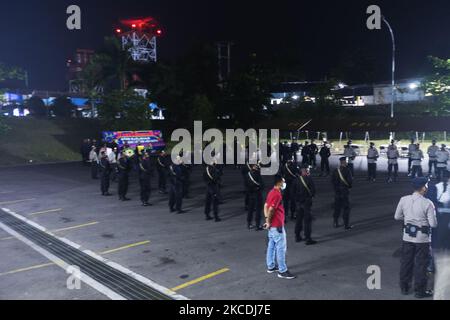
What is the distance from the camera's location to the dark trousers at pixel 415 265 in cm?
662

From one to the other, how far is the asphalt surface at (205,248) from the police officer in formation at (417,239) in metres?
0.33

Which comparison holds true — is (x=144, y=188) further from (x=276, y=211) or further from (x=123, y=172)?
(x=276, y=211)

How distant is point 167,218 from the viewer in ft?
42.1

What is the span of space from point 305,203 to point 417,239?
11.0 ft

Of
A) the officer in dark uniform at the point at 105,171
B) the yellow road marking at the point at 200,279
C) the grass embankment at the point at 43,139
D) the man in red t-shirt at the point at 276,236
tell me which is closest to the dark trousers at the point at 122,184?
the officer in dark uniform at the point at 105,171

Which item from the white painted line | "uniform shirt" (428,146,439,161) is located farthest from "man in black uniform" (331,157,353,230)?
"uniform shirt" (428,146,439,161)

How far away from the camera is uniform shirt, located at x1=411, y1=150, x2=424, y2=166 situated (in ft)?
58.9

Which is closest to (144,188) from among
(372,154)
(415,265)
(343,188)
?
(343,188)

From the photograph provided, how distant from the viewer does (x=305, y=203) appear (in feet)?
32.2

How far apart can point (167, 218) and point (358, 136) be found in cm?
2972

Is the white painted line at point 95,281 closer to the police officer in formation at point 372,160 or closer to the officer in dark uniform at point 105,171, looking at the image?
the officer in dark uniform at point 105,171

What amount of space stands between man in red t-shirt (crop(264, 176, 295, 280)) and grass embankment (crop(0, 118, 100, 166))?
28.6 m

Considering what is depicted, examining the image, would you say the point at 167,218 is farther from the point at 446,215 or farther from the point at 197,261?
the point at 446,215
